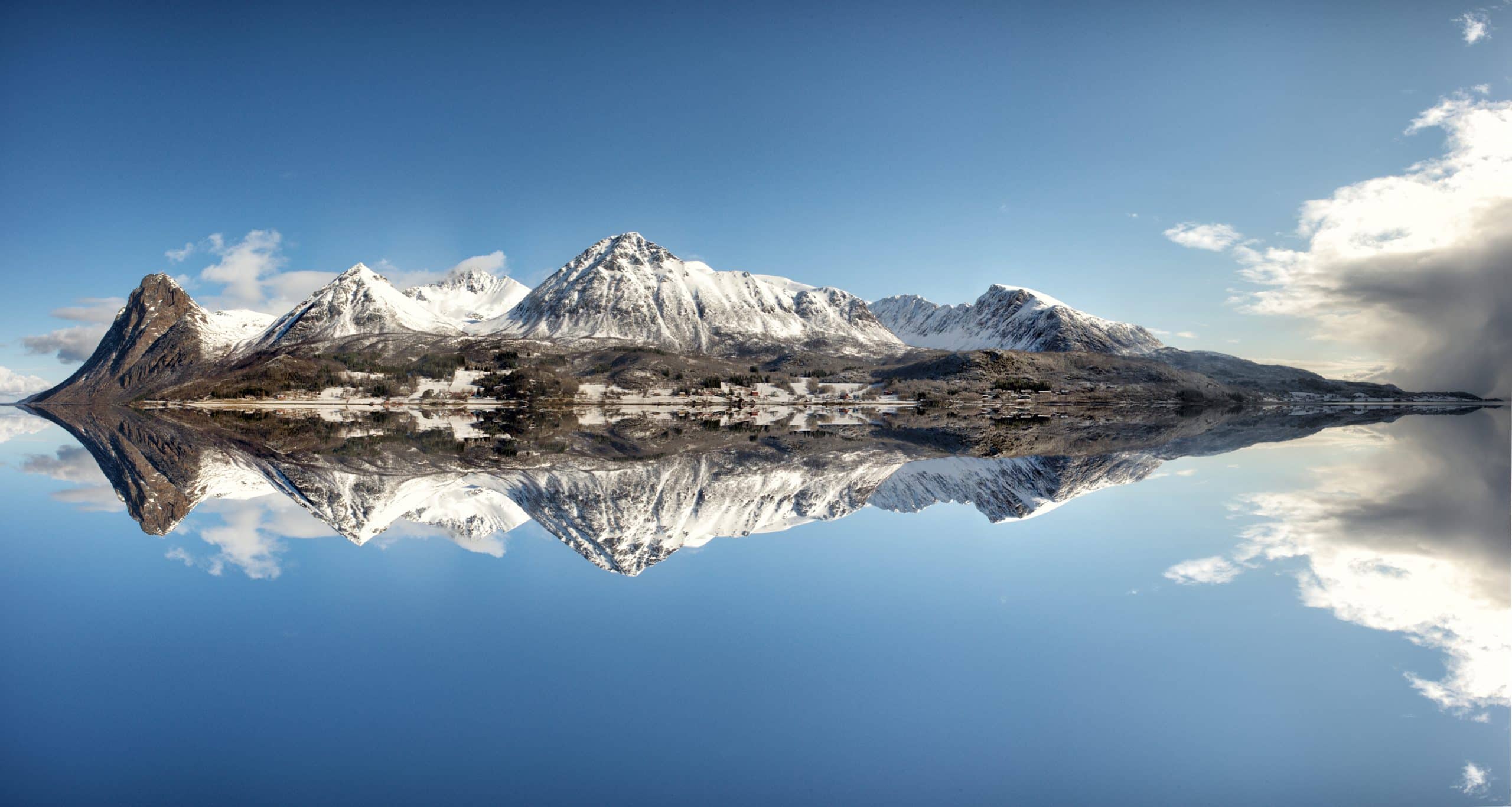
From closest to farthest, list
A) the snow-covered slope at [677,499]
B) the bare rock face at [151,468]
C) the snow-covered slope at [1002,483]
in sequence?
the snow-covered slope at [677,499], the bare rock face at [151,468], the snow-covered slope at [1002,483]

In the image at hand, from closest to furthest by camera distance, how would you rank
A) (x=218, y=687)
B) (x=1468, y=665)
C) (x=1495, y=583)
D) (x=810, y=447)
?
(x=218, y=687) < (x=1468, y=665) < (x=1495, y=583) < (x=810, y=447)

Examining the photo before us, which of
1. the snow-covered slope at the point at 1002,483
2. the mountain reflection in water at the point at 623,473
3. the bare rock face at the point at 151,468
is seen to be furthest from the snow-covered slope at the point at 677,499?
the bare rock face at the point at 151,468

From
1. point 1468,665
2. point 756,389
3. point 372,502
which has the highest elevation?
point 756,389

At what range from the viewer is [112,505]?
24625 millimetres

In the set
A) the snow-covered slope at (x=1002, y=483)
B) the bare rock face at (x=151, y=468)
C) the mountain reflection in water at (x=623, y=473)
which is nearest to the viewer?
the mountain reflection in water at (x=623, y=473)

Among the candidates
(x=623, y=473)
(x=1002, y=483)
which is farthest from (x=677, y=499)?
(x=1002, y=483)

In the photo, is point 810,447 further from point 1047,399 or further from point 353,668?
point 1047,399

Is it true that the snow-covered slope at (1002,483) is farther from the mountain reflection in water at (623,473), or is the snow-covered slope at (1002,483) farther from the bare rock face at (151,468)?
the bare rock face at (151,468)

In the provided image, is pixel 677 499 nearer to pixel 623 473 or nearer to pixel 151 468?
pixel 623 473

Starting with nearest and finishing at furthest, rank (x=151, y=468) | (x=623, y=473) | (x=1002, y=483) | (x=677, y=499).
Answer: (x=677, y=499) → (x=1002, y=483) → (x=151, y=468) → (x=623, y=473)

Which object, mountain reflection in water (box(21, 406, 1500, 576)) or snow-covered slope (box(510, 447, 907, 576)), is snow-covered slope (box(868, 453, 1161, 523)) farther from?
snow-covered slope (box(510, 447, 907, 576))

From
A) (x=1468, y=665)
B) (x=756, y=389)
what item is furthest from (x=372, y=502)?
(x=756, y=389)

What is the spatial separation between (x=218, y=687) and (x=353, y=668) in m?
1.74

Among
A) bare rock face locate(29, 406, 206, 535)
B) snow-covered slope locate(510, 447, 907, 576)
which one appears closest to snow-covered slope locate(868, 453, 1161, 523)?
snow-covered slope locate(510, 447, 907, 576)
